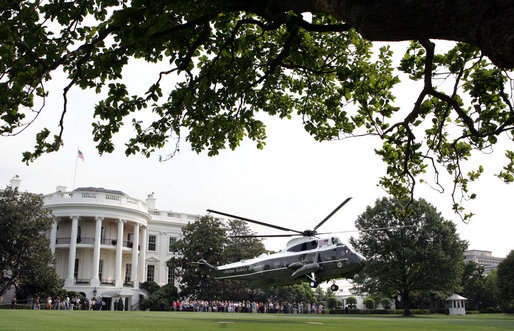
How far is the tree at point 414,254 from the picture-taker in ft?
143

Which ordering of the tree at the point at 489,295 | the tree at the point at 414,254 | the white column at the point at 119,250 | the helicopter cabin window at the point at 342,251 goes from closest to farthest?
the helicopter cabin window at the point at 342,251 < the tree at the point at 414,254 < the white column at the point at 119,250 < the tree at the point at 489,295

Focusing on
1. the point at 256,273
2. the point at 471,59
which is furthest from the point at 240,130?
the point at 256,273

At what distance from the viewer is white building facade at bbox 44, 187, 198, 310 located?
172 feet

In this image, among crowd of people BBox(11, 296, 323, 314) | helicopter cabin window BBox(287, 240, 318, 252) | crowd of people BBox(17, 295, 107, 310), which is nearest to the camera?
helicopter cabin window BBox(287, 240, 318, 252)

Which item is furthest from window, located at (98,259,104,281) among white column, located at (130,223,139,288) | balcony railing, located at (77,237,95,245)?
white column, located at (130,223,139,288)

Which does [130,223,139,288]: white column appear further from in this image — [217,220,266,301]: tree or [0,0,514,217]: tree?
[0,0,514,217]: tree

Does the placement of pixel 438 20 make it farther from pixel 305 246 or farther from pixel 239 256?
pixel 239 256

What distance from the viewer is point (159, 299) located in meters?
49.5

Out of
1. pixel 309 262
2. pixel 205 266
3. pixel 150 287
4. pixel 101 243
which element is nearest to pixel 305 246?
pixel 309 262

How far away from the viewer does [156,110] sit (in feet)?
32.7

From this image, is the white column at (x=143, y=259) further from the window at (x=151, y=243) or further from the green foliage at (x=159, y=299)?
the green foliage at (x=159, y=299)

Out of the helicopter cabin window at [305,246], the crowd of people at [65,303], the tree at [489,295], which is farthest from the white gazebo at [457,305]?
the crowd of people at [65,303]

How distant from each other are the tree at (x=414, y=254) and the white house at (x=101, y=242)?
27.7 metres

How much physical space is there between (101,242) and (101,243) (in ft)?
0.72
